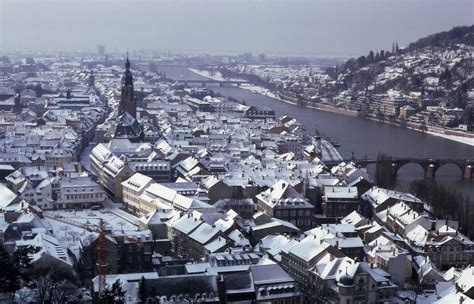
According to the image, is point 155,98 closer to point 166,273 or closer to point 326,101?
point 326,101

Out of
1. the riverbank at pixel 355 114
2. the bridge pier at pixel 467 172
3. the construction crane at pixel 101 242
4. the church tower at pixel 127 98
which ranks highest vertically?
the church tower at pixel 127 98

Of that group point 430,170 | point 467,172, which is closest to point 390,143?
point 467,172

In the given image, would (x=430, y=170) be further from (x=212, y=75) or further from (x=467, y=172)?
(x=212, y=75)

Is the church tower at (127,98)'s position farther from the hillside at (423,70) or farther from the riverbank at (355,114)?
the hillside at (423,70)

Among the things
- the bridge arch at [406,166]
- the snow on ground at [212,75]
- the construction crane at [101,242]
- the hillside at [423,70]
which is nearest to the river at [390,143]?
the bridge arch at [406,166]

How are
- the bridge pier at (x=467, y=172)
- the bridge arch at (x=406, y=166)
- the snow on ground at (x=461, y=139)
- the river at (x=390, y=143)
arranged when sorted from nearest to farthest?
the bridge arch at (x=406, y=166)
the river at (x=390, y=143)
the bridge pier at (x=467, y=172)
the snow on ground at (x=461, y=139)

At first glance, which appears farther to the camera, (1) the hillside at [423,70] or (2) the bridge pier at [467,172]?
(1) the hillside at [423,70]

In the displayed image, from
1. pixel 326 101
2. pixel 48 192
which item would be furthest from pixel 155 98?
pixel 48 192

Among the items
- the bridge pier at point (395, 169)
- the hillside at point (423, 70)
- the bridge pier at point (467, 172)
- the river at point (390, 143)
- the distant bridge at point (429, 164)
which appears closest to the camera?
the bridge pier at point (395, 169)
